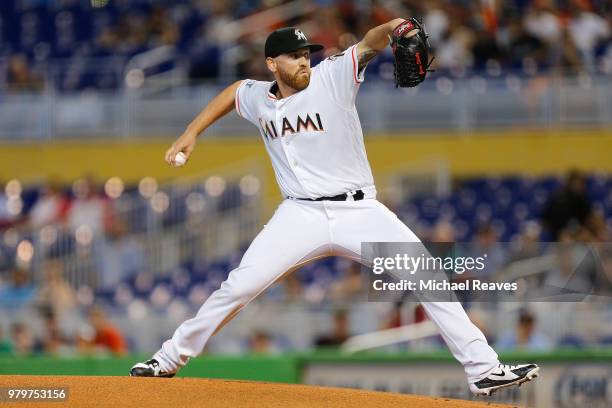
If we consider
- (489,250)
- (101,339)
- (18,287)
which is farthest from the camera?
(18,287)

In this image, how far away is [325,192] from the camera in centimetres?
700

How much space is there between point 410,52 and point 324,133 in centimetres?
63

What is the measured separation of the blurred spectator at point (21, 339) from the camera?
12484 mm

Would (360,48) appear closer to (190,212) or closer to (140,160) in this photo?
(190,212)

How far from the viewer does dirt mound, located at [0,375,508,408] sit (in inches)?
277

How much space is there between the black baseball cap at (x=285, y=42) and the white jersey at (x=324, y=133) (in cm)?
18

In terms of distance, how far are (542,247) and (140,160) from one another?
22.1 feet

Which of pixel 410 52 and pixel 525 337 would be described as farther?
pixel 525 337

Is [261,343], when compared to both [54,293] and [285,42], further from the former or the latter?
[285,42]

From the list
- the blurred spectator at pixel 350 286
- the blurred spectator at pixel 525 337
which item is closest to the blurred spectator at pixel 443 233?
the blurred spectator at pixel 350 286

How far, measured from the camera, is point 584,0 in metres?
17.0

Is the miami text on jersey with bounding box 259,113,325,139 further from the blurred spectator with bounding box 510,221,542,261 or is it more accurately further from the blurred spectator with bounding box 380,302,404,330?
the blurred spectator with bounding box 510,221,542,261

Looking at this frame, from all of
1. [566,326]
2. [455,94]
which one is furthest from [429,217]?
[566,326]

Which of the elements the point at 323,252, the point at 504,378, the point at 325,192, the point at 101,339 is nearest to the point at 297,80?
the point at 325,192
